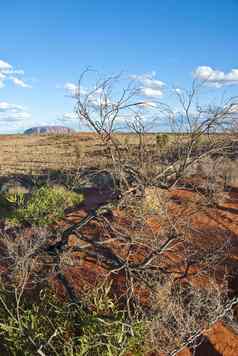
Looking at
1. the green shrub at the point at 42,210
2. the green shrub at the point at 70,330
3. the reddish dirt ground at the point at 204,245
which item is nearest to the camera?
the green shrub at the point at 70,330

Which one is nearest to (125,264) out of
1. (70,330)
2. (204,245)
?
(70,330)

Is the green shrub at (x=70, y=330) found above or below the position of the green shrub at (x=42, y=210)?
below

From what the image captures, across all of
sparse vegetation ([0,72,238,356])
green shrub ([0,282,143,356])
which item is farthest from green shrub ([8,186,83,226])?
green shrub ([0,282,143,356])

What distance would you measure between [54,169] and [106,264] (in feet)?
61.3

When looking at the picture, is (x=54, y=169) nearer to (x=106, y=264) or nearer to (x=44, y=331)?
(x=106, y=264)

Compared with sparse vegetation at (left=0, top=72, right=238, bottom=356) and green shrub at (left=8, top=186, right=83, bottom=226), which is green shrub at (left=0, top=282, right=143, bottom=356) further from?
green shrub at (left=8, top=186, right=83, bottom=226)

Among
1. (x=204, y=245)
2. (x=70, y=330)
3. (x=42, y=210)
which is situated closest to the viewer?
(x=70, y=330)

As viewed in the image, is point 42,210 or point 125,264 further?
point 42,210

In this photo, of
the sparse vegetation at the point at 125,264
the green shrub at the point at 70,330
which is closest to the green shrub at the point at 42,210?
the sparse vegetation at the point at 125,264

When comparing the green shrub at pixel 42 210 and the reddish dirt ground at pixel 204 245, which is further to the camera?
the green shrub at pixel 42 210

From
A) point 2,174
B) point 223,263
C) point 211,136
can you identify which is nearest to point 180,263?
point 223,263

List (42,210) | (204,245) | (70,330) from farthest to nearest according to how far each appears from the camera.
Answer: (42,210) → (204,245) → (70,330)

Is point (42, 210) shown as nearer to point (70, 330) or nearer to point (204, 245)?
point (204, 245)

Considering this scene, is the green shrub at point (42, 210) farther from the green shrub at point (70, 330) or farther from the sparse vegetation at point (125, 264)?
the green shrub at point (70, 330)
